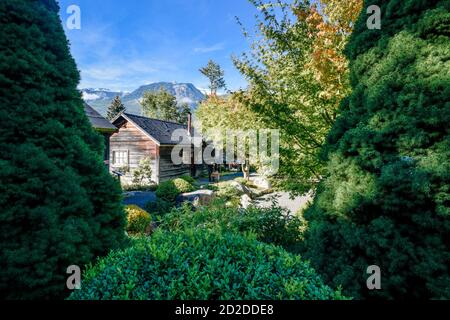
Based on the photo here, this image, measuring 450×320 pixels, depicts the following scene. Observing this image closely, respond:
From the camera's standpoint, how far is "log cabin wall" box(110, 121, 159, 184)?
2155cm

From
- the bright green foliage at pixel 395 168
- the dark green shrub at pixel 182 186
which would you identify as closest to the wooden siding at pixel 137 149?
the dark green shrub at pixel 182 186

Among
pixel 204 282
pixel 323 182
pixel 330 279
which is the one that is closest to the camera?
pixel 204 282

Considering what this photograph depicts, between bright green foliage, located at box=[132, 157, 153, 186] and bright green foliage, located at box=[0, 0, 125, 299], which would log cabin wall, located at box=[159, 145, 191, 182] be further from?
bright green foliage, located at box=[0, 0, 125, 299]

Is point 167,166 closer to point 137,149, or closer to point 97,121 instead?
point 137,149

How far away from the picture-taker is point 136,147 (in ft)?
72.1

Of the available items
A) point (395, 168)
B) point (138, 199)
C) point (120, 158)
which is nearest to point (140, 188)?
point (120, 158)

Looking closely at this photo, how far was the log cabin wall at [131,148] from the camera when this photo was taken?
2155 cm

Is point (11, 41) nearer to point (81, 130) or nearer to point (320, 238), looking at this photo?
point (81, 130)

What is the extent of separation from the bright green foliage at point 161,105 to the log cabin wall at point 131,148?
33263 millimetres

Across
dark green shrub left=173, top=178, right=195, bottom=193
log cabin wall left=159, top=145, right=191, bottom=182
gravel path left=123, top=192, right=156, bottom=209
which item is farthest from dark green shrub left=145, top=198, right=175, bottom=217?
log cabin wall left=159, top=145, right=191, bottom=182

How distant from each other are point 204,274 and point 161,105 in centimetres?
5591

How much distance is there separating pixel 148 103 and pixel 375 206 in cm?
5668
